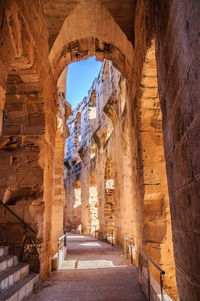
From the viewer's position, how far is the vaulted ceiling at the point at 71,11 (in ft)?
17.2

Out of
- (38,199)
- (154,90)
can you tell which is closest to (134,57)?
(154,90)

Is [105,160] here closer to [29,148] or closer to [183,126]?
[29,148]

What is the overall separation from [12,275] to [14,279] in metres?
0.11

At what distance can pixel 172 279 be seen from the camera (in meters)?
4.40

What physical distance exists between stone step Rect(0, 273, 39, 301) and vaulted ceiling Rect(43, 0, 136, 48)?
4757 millimetres

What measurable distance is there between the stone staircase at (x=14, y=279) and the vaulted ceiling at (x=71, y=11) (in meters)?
4.50

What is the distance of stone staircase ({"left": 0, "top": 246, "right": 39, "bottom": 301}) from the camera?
3.32 meters

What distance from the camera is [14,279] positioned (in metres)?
3.77

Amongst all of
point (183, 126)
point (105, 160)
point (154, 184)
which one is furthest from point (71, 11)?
point (105, 160)

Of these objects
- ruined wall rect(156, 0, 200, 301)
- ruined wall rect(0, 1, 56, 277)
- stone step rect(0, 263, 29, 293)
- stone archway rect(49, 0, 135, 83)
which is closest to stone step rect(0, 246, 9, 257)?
ruined wall rect(0, 1, 56, 277)

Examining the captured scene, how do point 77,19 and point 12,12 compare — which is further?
point 77,19

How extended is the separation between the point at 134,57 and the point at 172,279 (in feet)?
14.8

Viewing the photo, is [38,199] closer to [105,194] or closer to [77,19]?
[77,19]

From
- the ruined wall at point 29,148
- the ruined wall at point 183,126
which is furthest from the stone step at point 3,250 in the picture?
the ruined wall at point 183,126
